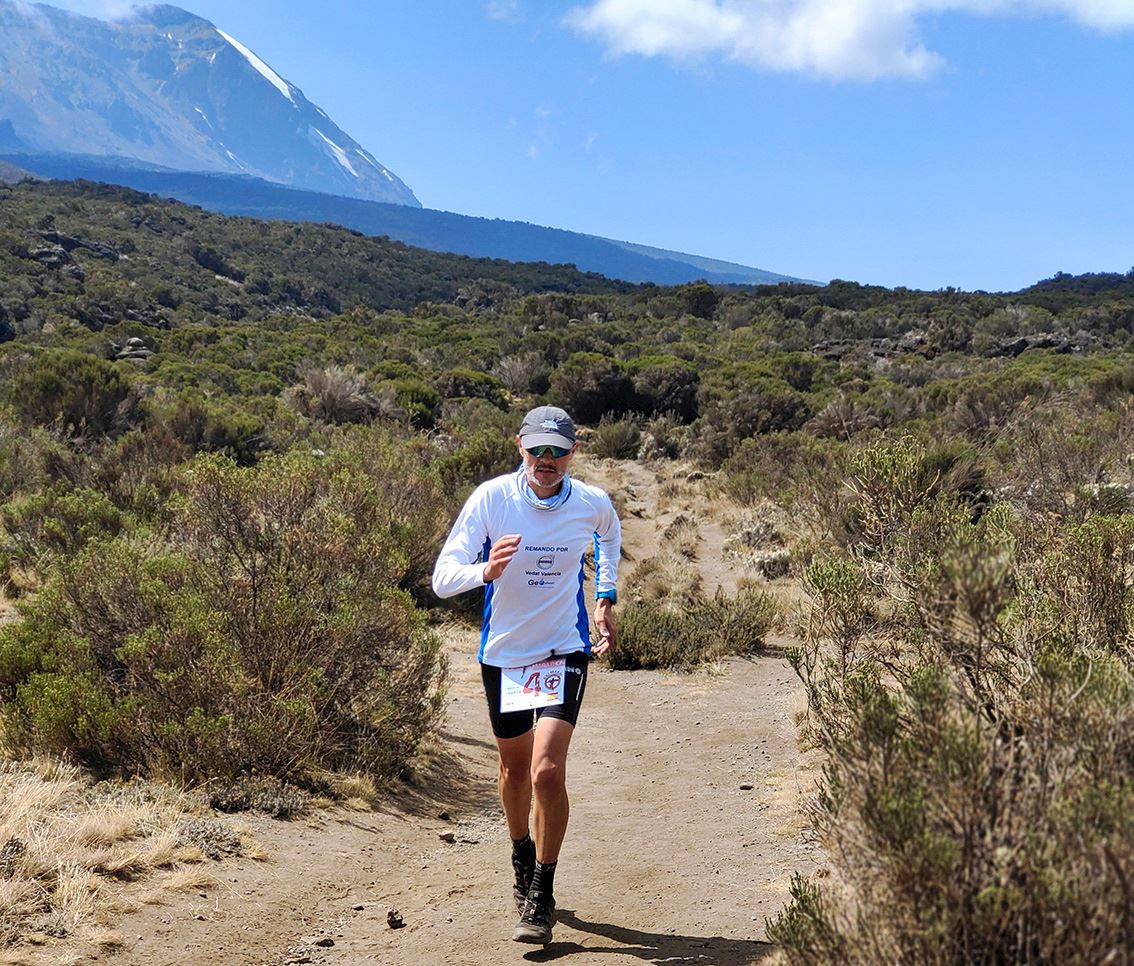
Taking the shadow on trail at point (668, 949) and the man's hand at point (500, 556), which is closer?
the shadow on trail at point (668, 949)

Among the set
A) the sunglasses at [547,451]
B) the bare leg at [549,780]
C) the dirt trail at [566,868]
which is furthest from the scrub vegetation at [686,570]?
the sunglasses at [547,451]

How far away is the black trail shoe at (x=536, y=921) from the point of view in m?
3.54

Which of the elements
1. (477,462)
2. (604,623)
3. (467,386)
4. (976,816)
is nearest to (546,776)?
(604,623)

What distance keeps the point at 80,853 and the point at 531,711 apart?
5.84 feet

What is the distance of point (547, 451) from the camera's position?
3.75 metres

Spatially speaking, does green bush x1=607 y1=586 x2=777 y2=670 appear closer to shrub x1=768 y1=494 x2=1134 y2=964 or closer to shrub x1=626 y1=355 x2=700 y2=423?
shrub x1=768 y1=494 x2=1134 y2=964

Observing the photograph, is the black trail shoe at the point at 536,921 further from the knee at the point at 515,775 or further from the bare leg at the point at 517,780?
the knee at the point at 515,775

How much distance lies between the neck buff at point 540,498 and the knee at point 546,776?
0.92 m

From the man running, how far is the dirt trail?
0.42 m

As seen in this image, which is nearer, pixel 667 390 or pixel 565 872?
pixel 565 872

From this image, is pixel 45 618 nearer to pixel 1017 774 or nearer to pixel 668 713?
pixel 668 713

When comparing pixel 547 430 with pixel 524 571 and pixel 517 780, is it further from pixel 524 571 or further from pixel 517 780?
pixel 517 780

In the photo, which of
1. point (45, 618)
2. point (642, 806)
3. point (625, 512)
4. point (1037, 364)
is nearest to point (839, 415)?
point (625, 512)

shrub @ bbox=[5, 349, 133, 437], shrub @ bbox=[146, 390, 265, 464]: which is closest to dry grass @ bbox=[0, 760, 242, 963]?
shrub @ bbox=[146, 390, 265, 464]
